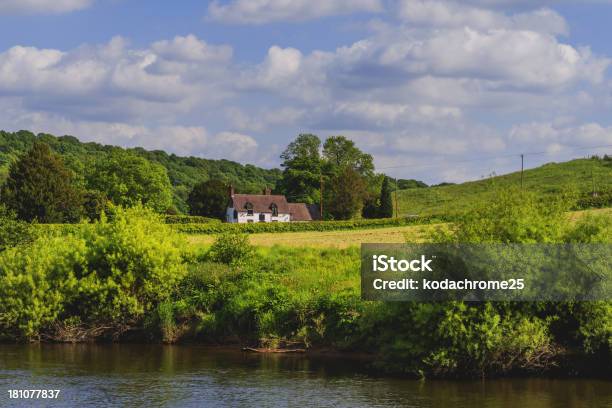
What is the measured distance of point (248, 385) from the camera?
2605 centimetres

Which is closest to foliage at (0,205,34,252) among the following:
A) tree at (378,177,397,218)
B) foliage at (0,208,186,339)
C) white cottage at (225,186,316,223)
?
foliage at (0,208,186,339)

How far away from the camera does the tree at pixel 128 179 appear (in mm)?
100375

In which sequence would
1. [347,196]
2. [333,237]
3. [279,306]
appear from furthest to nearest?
[347,196], [333,237], [279,306]

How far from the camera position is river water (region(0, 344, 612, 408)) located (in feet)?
77.5

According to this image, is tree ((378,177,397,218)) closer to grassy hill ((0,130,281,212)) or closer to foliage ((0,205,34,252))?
grassy hill ((0,130,281,212))

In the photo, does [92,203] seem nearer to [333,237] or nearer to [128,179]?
[128,179]

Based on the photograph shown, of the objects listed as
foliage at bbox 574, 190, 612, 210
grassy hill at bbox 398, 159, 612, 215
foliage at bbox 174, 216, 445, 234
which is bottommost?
foliage at bbox 174, 216, 445, 234

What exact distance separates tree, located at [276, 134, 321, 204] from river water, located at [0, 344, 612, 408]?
83474 mm

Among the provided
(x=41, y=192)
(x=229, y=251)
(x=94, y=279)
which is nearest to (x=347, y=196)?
(x=41, y=192)

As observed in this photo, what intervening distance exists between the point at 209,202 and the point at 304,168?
15.7 metres

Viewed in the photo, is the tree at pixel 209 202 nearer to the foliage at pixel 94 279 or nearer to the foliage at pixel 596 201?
the foliage at pixel 596 201

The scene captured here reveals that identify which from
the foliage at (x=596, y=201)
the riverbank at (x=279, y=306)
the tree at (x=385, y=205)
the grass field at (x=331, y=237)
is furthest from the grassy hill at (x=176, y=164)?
the riverbank at (x=279, y=306)

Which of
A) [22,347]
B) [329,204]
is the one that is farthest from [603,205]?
[22,347]

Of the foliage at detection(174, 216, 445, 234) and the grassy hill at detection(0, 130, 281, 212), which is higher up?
the grassy hill at detection(0, 130, 281, 212)
